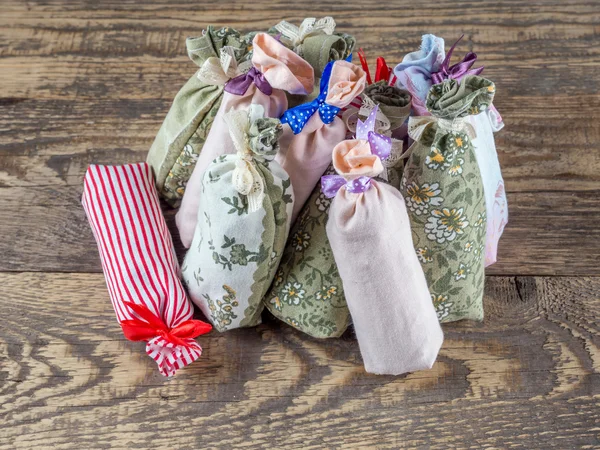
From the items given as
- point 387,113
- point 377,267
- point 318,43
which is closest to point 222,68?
point 318,43

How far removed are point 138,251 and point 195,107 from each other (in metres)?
0.26

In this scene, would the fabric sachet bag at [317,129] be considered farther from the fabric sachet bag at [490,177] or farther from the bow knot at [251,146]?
the fabric sachet bag at [490,177]

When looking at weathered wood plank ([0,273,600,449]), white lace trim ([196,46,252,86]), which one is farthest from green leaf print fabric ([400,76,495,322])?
white lace trim ([196,46,252,86])

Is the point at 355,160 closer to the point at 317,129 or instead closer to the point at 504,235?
the point at 317,129

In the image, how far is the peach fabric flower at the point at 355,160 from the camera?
1012mm

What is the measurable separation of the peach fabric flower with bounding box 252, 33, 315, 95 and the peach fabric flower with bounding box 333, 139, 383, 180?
135 millimetres

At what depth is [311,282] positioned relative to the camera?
119 cm

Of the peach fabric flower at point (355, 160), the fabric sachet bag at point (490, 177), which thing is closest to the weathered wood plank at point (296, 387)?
the fabric sachet bag at point (490, 177)

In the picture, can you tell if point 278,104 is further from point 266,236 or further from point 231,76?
point 266,236

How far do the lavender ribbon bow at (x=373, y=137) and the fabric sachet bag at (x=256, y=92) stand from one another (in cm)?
12

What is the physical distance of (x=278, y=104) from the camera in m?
1.18

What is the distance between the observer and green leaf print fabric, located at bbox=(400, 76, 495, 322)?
1031mm

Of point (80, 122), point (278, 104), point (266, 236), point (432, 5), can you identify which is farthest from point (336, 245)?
point (432, 5)

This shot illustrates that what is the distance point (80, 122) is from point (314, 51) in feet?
2.19
